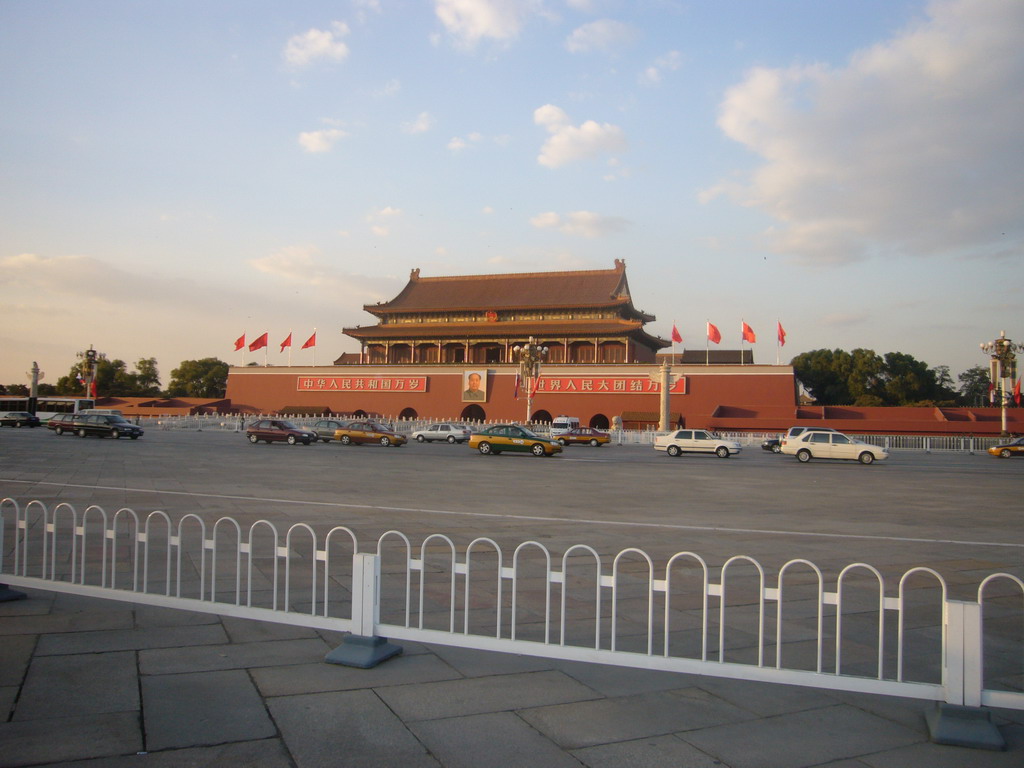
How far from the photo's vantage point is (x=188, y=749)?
3.35 meters

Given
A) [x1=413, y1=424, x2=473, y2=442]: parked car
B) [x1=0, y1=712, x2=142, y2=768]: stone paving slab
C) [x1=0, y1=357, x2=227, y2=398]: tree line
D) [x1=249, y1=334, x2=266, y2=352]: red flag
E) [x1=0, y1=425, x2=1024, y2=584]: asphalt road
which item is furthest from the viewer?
[x1=0, y1=357, x2=227, y2=398]: tree line

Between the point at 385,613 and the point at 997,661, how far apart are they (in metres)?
4.15

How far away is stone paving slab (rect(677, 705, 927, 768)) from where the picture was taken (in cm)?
338

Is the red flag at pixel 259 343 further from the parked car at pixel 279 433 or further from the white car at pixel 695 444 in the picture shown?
the white car at pixel 695 444

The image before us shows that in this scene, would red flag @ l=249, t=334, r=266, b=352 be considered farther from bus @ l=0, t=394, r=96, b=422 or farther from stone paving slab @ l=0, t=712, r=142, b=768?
stone paving slab @ l=0, t=712, r=142, b=768

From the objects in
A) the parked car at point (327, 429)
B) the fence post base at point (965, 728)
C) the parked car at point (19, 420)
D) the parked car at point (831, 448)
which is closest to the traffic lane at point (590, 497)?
the parked car at point (831, 448)

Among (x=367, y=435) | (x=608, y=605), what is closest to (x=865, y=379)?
(x=367, y=435)

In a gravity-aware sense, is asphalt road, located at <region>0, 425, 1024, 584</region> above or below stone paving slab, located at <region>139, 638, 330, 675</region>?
below

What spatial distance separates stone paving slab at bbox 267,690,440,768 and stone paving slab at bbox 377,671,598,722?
0.38 ft

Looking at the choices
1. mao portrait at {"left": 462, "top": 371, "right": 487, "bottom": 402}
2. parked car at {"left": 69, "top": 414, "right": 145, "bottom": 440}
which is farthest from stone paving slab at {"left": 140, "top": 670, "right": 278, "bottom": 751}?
mao portrait at {"left": 462, "top": 371, "right": 487, "bottom": 402}

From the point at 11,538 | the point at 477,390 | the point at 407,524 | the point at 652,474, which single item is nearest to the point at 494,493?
the point at 407,524

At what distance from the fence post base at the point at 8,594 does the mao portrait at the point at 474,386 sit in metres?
46.7

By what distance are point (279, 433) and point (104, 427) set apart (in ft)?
29.0

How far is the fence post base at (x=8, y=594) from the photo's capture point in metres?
5.77
